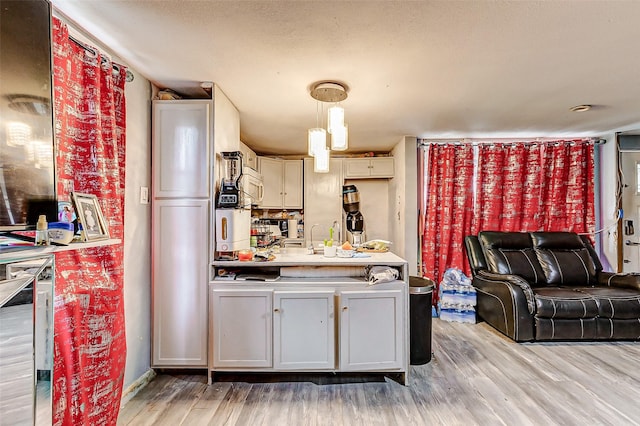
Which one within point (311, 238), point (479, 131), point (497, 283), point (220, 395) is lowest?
point (220, 395)

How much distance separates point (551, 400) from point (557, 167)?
3.10m

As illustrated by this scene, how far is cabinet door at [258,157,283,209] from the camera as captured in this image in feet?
15.0

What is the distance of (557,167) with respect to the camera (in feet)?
13.0

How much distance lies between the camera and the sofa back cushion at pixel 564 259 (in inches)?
137

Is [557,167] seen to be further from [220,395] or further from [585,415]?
[220,395]

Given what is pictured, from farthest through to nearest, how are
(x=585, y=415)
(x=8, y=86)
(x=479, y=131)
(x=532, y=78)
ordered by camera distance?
(x=479, y=131)
(x=532, y=78)
(x=585, y=415)
(x=8, y=86)

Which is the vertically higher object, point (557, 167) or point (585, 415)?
point (557, 167)

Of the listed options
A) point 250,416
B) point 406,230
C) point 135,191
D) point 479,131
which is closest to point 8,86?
point 135,191

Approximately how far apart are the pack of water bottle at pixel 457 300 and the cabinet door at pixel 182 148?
3.08 metres

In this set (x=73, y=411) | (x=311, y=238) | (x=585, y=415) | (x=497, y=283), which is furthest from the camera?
(x=311, y=238)

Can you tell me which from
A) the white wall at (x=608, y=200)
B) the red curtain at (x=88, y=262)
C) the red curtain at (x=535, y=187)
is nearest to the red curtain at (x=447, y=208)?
the red curtain at (x=535, y=187)

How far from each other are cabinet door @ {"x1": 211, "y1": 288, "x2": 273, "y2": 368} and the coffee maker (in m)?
2.61

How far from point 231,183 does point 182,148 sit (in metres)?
0.46

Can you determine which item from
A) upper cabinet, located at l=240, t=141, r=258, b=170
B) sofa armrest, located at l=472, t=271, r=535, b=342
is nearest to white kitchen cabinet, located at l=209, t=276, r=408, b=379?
sofa armrest, located at l=472, t=271, r=535, b=342
